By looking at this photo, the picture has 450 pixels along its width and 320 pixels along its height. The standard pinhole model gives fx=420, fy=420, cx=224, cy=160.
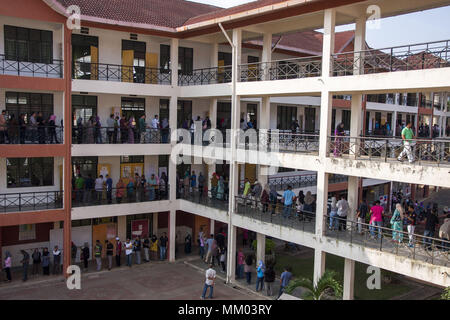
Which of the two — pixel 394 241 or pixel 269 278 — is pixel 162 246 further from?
pixel 394 241

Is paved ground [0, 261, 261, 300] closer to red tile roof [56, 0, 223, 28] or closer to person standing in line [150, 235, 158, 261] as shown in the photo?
person standing in line [150, 235, 158, 261]

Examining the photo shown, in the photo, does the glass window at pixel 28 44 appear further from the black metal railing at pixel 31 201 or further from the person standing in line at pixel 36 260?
the person standing in line at pixel 36 260

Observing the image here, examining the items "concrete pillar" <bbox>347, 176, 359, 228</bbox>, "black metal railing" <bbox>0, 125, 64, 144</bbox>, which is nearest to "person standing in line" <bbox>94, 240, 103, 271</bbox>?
"black metal railing" <bbox>0, 125, 64, 144</bbox>

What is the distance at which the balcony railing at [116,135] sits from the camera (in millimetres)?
18469

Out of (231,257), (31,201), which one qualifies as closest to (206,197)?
(231,257)

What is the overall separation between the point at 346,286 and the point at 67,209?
11447 millimetres

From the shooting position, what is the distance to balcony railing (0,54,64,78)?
17.5 metres

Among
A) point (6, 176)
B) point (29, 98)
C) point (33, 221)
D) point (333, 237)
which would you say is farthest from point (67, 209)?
point (333, 237)

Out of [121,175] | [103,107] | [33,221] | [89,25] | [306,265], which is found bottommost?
[306,265]

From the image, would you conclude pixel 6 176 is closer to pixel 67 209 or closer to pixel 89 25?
pixel 67 209

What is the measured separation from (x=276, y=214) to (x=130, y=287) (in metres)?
6.71

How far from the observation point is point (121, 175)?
69.1ft

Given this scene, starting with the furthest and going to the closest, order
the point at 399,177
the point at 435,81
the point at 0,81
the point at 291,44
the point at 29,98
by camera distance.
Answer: the point at 291,44
the point at 29,98
the point at 0,81
the point at 399,177
the point at 435,81

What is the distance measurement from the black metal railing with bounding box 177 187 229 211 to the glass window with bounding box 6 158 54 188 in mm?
6207
